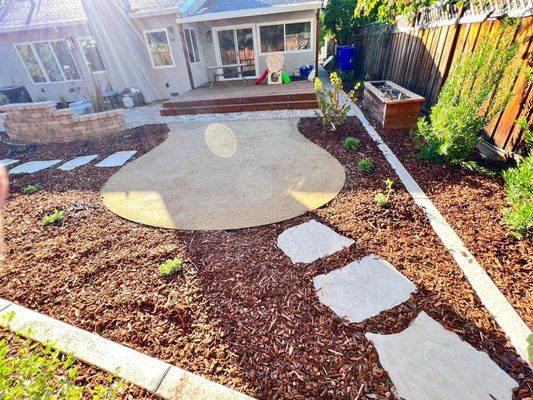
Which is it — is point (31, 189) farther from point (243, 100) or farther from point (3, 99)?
point (3, 99)

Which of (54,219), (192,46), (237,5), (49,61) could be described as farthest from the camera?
(49,61)

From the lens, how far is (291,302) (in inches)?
83.9

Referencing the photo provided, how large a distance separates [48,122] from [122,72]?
5158mm

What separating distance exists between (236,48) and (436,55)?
27.6 feet

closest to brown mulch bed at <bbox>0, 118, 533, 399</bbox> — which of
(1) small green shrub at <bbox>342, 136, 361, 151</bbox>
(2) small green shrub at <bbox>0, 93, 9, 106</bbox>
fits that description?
(1) small green shrub at <bbox>342, 136, 361, 151</bbox>

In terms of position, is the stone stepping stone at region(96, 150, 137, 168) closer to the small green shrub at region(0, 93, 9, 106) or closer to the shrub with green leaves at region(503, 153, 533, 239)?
the shrub with green leaves at region(503, 153, 533, 239)

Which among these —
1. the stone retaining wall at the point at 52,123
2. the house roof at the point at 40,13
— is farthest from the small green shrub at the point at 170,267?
the house roof at the point at 40,13

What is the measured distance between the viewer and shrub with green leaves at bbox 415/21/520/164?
128 inches

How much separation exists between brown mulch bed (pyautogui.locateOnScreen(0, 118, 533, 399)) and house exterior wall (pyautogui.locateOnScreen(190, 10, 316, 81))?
30.1 ft

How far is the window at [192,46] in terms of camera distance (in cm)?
1046

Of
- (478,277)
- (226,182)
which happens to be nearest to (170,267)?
(226,182)

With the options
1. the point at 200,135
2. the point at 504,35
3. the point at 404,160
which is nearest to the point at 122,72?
the point at 200,135

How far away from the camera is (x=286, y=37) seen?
10.6m

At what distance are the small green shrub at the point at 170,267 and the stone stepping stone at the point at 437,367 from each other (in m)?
1.71
